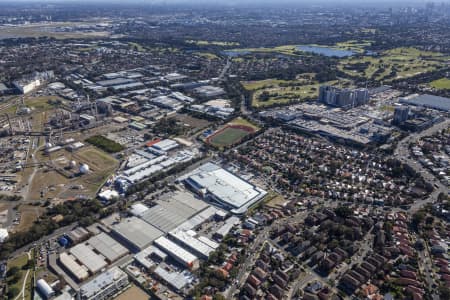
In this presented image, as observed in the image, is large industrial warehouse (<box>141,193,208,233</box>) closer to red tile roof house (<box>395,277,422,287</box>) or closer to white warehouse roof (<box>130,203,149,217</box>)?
white warehouse roof (<box>130,203,149,217</box>)

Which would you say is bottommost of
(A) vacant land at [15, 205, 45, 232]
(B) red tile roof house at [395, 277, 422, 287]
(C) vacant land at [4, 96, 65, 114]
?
(B) red tile roof house at [395, 277, 422, 287]

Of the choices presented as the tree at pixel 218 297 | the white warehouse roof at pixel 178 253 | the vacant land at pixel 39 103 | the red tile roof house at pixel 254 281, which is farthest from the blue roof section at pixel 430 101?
the vacant land at pixel 39 103

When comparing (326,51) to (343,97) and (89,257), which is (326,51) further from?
(89,257)

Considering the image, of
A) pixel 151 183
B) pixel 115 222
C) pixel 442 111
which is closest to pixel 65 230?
pixel 115 222

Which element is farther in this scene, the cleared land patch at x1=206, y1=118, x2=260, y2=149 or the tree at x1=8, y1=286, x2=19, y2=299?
the cleared land patch at x1=206, y1=118, x2=260, y2=149

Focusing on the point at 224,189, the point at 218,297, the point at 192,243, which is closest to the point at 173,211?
the point at 192,243

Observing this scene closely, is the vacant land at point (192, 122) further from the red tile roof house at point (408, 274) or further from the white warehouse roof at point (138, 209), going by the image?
the red tile roof house at point (408, 274)

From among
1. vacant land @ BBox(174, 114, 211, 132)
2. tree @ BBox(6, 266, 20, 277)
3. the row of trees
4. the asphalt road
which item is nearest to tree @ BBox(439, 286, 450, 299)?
the asphalt road
